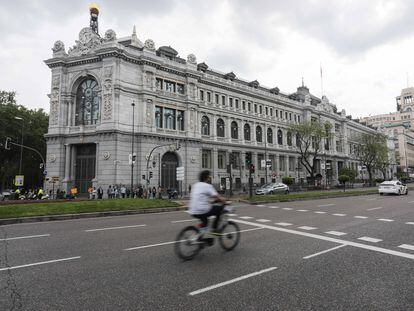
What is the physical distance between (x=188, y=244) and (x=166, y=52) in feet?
135

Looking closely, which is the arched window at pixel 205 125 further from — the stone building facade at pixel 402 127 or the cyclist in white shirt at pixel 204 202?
the stone building facade at pixel 402 127

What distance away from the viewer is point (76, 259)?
6160 millimetres

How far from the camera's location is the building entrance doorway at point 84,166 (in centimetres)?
3684

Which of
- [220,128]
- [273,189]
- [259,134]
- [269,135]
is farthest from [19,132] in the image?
[269,135]

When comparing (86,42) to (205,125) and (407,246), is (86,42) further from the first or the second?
(407,246)

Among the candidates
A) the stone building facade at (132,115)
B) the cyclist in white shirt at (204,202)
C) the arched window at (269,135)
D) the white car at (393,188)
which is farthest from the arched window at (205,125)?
the cyclist in white shirt at (204,202)

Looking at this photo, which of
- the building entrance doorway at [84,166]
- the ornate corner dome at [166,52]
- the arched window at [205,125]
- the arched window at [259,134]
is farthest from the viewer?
the arched window at [259,134]

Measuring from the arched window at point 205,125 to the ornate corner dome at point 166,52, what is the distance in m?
11.1

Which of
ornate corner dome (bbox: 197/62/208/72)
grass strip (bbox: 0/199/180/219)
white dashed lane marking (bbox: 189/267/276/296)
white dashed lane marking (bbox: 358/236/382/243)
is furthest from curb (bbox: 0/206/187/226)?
ornate corner dome (bbox: 197/62/208/72)

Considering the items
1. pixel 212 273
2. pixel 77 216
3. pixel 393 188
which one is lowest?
pixel 77 216

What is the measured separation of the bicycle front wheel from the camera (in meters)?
6.71

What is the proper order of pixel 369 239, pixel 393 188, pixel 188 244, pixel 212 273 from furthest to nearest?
pixel 393 188, pixel 369 239, pixel 188 244, pixel 212 273

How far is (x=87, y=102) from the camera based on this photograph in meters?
38.7

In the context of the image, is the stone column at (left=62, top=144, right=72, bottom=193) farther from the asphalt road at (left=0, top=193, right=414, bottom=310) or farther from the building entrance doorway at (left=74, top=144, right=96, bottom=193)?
the asphalt road at (left=0, top=193, right=414, bottom=310)
